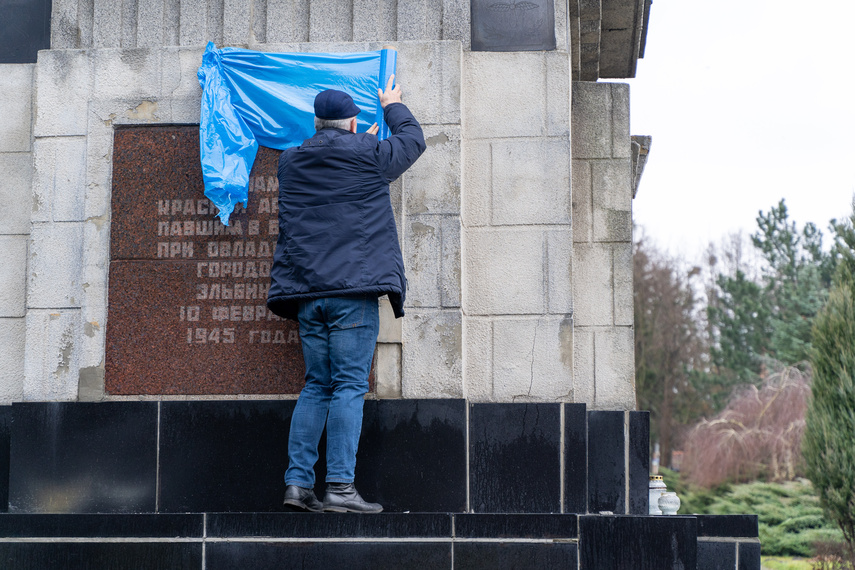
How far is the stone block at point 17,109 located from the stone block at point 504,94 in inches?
103

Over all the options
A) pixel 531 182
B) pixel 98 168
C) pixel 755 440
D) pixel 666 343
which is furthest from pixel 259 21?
pixel 666 343

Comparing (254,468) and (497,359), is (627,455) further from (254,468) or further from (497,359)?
(254,468)

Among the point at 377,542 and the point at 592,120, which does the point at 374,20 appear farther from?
the point at 377,542

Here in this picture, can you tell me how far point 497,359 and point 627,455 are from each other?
982mm

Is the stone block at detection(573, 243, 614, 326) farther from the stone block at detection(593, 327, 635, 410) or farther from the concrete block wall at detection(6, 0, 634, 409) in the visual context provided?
the concrete block wall at detection(6, 0, 634, 409)

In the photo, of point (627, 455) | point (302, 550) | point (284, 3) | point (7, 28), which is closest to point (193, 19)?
point (284, 3)

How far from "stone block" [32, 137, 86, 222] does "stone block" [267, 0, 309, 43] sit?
126 cm

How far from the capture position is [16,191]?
5.96 m

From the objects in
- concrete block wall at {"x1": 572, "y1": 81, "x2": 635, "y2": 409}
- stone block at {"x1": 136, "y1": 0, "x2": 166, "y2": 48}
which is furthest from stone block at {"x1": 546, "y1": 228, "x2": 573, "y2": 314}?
stone block at {"x1": 136, "y1": 0, "x2": 166, "y2": 48}

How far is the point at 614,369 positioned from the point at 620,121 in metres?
1.69

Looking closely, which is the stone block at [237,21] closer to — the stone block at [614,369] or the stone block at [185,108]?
the stone block at [185,108]

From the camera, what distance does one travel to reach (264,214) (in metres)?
5.52

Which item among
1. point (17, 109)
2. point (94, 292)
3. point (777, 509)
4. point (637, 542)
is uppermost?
point (17, 109)

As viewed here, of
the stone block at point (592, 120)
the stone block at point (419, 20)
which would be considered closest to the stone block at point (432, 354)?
the stone block at point (419, 20)
